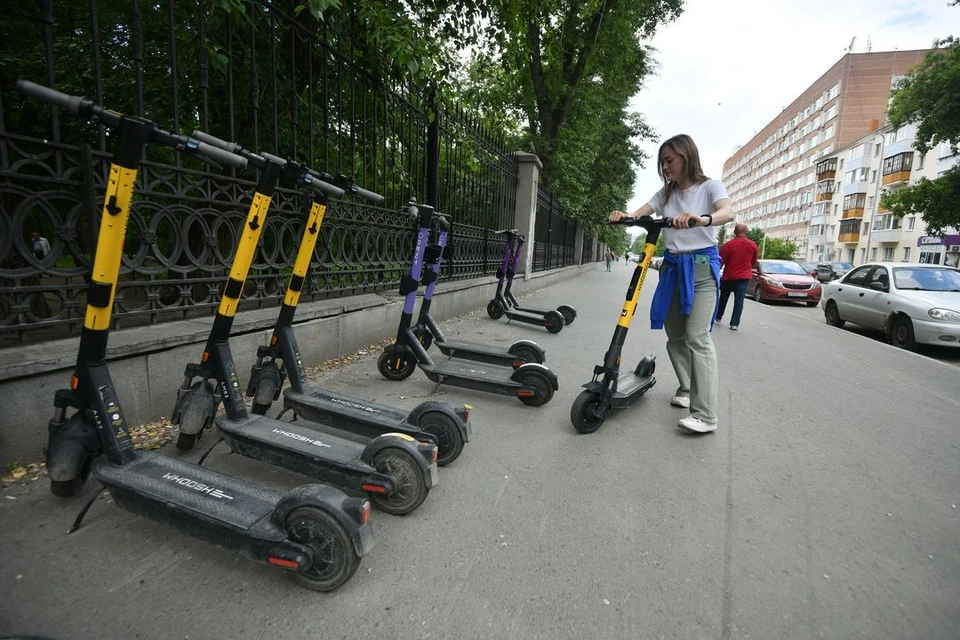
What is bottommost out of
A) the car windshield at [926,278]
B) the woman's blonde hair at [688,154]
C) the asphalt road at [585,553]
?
the asphalt road at [585,553]

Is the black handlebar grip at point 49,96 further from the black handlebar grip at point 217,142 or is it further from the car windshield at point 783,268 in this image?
the car windshield at point 783,268

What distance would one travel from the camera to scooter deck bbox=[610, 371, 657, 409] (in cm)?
375

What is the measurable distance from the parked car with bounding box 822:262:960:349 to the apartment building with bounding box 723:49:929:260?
44813 mm

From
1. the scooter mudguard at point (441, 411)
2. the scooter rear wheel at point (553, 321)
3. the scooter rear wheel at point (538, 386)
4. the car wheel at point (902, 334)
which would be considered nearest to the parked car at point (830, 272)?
the car wheel at point (902, 334)

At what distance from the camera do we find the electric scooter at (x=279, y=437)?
232cm

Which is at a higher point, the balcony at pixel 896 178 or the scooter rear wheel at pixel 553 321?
the balcony at pixel 896 178

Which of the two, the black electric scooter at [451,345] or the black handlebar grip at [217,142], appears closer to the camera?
the black handlebar grip at [217,142]

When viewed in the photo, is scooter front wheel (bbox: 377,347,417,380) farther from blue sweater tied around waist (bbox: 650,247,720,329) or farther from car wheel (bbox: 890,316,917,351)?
car wheel (bbox: 890,316,917,351)

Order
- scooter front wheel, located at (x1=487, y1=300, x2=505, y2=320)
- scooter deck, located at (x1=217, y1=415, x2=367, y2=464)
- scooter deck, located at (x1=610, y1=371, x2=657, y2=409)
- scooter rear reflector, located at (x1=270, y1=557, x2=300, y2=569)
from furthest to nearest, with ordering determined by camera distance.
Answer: scooter front wheel, located at (x1=487, y1=300, x2=505, y2=320) < scooter deck, located at (x1=610, y1=371, x2=657, y2=409) < scooter deck, located at (x1=217, y1=415, x2=367, y2=464) < scooter rear reflector, located at (x1=270, y1=557, x2=300, y2=569)

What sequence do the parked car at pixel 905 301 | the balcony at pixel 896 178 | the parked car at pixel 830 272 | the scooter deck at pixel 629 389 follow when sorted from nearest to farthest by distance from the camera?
1. the scooter deck at pixel 629 389
2. the parked car at pixel 905 301
3. the parked car at pixel 830 272
4. the balcony at pixel 896 178

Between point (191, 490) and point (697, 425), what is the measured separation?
325cm

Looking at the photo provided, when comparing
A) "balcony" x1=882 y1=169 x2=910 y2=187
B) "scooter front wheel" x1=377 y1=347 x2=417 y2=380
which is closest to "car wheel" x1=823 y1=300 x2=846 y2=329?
"scooter front wheel" x1=377 y1=347 x2=417 y2=380

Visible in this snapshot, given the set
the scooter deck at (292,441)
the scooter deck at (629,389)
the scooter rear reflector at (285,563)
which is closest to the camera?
the scooter rear reflector at (285,563)

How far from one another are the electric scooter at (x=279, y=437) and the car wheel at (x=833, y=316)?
38.2 feet
